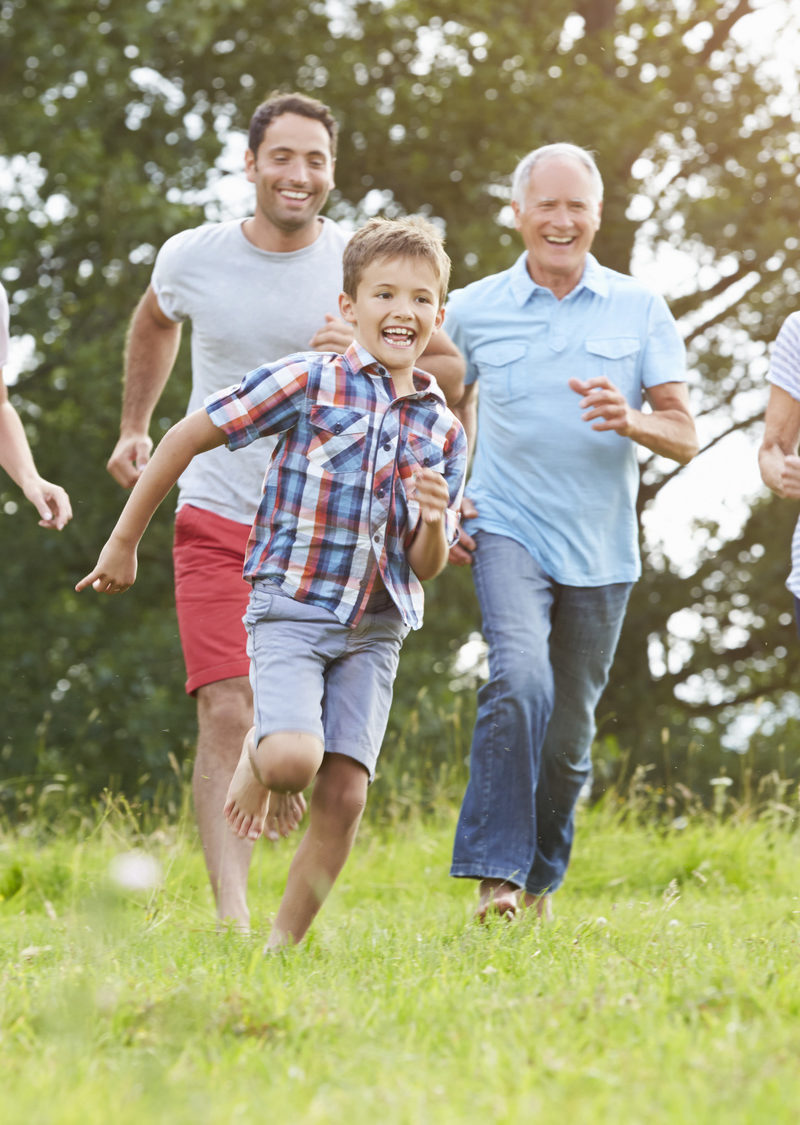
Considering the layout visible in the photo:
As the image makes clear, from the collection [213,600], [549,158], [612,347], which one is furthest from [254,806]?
[549,158]

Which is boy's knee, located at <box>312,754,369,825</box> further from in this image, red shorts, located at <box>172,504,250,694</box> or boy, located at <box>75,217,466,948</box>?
red shorts, located at <box>172,504,250,694</box>

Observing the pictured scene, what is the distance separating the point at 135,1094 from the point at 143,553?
10.7 m

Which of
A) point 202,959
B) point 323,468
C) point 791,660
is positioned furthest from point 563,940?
point 791,660

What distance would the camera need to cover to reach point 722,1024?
8.11 feet

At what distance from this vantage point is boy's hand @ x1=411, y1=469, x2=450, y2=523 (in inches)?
132

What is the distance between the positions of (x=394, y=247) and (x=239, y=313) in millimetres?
1133

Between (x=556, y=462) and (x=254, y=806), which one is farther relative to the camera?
(x=556, y=462)

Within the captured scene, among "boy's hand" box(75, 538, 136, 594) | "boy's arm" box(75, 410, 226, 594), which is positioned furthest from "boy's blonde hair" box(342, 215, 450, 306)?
"boy's hand" box(75, 538, 136, 594)

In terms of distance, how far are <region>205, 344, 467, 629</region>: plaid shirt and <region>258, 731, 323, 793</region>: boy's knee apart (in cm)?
32

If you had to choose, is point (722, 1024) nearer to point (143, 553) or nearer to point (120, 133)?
point (143, 553)

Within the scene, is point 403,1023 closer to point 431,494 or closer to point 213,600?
point 431,494

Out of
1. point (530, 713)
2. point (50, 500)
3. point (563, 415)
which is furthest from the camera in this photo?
point (563, 415)

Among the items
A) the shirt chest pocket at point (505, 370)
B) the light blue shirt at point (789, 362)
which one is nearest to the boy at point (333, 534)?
the shirt chest pocket at point (505, 370)

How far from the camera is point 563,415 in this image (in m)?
4.66
